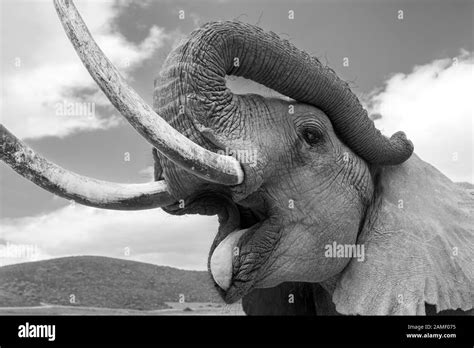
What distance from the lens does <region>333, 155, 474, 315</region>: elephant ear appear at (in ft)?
10.1

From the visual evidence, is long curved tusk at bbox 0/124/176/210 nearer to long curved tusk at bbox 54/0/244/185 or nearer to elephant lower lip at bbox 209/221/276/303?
long curved tusk at bbox 54/0/244/185

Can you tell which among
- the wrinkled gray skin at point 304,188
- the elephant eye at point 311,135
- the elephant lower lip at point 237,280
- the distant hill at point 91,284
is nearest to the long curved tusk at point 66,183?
the wrinkled gray skin at point 304,188

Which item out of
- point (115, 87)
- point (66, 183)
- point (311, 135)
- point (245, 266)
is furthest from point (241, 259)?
point (115, 87)

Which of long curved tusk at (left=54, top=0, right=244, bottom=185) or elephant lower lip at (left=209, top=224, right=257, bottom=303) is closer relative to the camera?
long curved tusk at (left=54, top=0, right=244, bottom=185)

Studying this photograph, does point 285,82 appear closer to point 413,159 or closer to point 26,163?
point 413,159

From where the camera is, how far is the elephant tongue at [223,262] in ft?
9.50

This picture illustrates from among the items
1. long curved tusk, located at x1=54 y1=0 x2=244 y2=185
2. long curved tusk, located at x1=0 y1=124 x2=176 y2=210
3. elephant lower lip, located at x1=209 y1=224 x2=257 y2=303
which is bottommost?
elephant lower lip, located at x1=209 y1=224 x2=257 y2=303

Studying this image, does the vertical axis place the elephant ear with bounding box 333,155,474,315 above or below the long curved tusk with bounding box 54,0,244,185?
below

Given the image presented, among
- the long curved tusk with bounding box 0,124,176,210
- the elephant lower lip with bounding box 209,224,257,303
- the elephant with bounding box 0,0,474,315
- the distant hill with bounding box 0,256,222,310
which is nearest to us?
the long curved tusk with bounding box 0,124,176,210

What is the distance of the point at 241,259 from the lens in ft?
9.48

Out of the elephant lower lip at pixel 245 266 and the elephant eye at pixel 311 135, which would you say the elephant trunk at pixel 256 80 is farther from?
the elephant lower lip at pixel 245 266

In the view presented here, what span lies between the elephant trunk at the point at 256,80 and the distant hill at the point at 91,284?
24.3ft

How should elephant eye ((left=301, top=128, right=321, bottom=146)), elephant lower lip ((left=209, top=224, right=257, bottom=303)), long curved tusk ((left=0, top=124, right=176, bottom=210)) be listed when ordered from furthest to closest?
1. elephant eye ((left=301, top=128, right=321, bottom=146))
2. elephant lower lip ((left=209, top=224, right=257, bottom=303))
3. long curved tusk ((left=0, top=124, right=176, bottom=210))

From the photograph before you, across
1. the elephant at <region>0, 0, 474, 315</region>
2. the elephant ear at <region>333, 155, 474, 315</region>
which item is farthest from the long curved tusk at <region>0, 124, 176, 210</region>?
the elephant ear at <region>333, 155, 474, 315</region>
